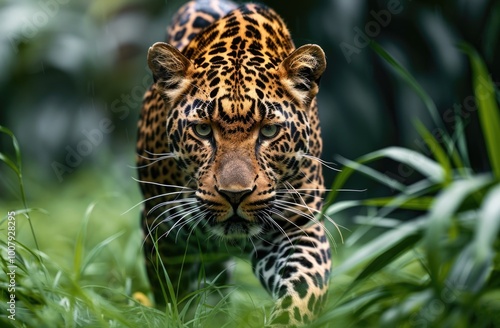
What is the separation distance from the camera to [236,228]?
573 cm

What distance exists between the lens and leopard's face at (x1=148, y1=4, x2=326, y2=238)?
564 centimetres

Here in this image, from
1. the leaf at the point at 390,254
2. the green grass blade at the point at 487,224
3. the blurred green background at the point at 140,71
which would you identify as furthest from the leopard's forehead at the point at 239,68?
the blurred green background at the point at 140,71

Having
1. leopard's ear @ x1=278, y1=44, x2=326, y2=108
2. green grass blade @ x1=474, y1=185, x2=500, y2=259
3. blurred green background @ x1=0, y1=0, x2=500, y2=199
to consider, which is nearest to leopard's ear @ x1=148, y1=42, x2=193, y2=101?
leopard's ear @ x1=278, y1=44, x2=326, y2=108

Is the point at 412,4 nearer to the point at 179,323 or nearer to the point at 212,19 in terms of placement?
the point at 212,19

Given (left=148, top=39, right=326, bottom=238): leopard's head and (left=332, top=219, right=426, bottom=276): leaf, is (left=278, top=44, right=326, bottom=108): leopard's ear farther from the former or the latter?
(left=332, top=219, right=426, bottom=276): leaf

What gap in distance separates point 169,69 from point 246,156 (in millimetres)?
913

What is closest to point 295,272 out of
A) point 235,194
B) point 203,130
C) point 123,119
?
point 235,194

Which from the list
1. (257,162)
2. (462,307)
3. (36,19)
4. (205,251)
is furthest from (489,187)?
(36,19)

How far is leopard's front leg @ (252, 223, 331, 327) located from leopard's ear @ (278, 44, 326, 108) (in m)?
0.91

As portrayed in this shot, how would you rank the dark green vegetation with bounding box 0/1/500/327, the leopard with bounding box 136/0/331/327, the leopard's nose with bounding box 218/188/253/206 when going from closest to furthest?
the leopard's nose with bounding box 218/188/253/206 < the leopard with bounding box 136/0/331/327 < the dark green vegetation with bounding box 0/1/500/327

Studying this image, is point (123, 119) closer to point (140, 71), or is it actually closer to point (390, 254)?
point (140, 71)

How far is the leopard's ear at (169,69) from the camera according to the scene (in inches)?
240

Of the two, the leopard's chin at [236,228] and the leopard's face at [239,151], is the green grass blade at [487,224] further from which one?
the leopard's chin at [236,228]

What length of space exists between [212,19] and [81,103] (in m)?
→ 5.82
